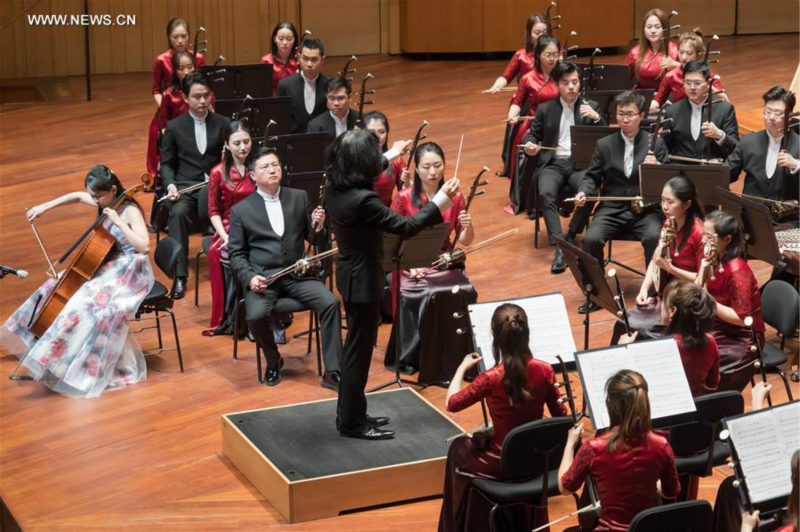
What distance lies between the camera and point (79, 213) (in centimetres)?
771

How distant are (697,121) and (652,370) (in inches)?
131

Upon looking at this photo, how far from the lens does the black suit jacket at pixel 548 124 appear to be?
694cm

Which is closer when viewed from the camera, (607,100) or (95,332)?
(95,332)

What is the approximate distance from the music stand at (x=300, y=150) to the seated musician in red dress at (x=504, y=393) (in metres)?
2.69

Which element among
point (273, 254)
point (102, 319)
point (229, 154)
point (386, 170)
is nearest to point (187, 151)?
point (229, 154)

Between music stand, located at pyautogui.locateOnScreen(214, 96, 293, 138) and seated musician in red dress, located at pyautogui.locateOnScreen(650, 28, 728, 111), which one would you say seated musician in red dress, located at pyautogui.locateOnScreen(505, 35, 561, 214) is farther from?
music stand, located at pyautogui.locateOnScreen(214, 96, 293, 138)

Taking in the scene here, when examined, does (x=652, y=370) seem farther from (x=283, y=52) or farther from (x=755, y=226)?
(x=283, y=52)

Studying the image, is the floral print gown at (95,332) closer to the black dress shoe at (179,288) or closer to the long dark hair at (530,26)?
the black dress shoe at (179,288)

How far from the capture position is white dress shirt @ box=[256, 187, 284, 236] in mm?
5477

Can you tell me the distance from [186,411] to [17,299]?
171cm

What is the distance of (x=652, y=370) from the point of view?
3732 mm

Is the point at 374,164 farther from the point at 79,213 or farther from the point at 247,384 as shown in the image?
the point at 79,213

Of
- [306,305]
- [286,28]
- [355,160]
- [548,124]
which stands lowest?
[306,305]

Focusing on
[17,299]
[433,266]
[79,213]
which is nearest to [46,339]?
[17,299]
